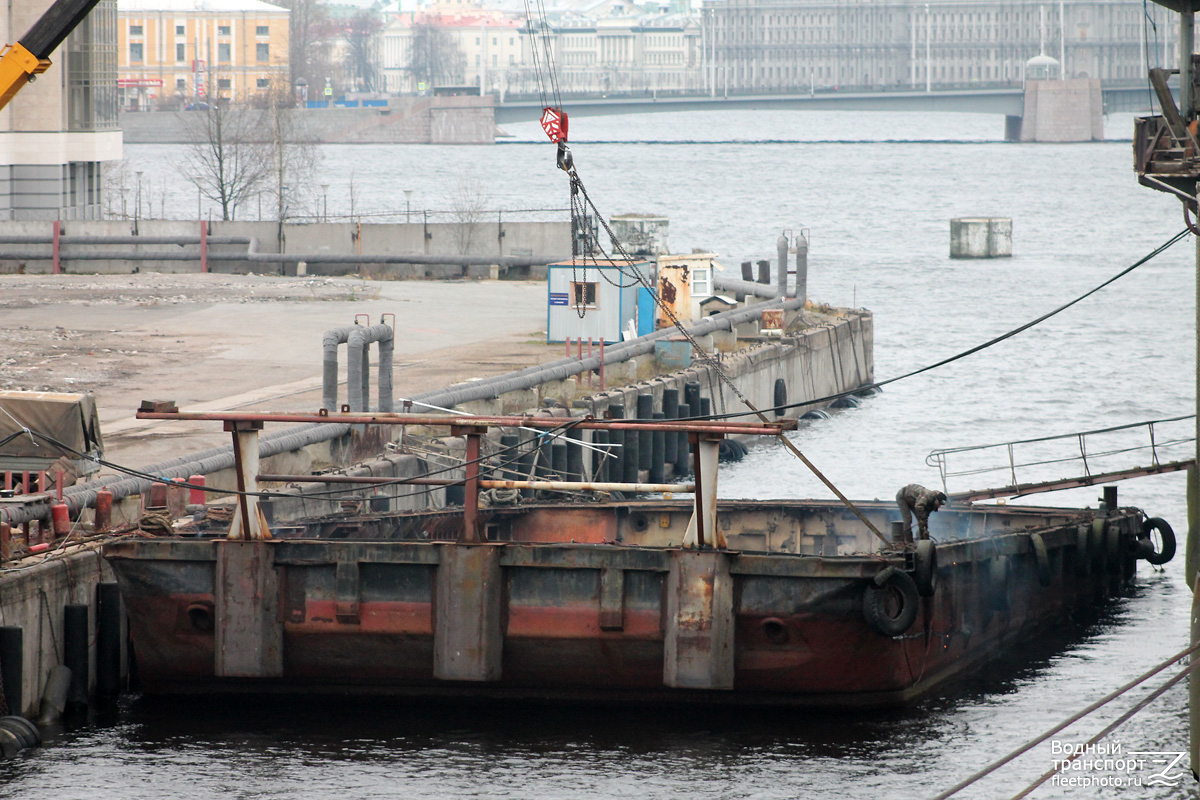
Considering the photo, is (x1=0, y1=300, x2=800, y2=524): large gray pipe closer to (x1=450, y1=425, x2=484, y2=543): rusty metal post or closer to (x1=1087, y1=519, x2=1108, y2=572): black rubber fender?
(x1=450, y1=425, x2=484, y2=543): rusty metal post

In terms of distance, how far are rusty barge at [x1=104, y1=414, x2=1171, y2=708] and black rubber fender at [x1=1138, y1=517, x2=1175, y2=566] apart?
849cm

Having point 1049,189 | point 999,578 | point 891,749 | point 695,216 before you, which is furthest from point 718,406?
point 1049,189

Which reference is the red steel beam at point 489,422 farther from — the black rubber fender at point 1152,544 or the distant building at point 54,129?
the distant building at point 54,129

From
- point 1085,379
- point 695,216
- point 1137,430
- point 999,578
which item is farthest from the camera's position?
point 695,216

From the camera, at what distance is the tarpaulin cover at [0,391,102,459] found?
1855 cm

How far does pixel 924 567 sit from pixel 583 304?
22.1 metres

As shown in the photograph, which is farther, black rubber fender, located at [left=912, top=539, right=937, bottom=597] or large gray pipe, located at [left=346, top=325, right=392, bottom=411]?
large gray pipe, located at [left=346, top=325, right=392, bottom=411]

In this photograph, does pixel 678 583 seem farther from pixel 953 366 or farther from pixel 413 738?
pixel 953 366

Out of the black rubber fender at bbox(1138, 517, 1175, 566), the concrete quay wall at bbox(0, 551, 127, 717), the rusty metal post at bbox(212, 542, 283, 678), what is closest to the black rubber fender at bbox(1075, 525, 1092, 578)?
the black rubber fender at bbox(1138, 517, 1175, 566)

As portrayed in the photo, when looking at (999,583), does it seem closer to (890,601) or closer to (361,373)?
(890,601)

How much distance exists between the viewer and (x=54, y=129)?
59438 millimetres

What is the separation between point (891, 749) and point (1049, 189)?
15513 centimetres

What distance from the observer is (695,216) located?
433 ft

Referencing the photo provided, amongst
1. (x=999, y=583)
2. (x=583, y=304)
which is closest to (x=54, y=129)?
(x=583, y=304)
